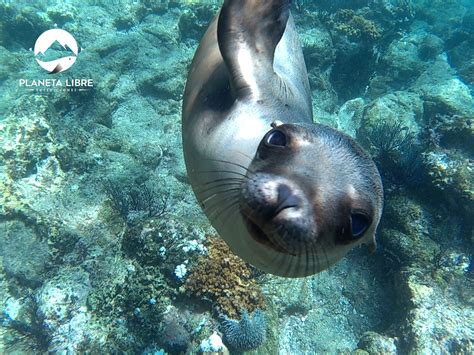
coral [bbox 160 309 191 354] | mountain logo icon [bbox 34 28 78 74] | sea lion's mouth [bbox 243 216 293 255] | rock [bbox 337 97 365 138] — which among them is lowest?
coral [bbox 160 309 191 354]

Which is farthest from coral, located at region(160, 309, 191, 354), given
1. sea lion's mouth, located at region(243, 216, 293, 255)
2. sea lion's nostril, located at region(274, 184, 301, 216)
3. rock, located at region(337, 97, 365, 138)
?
rock, located at region(337, 97, 365, 138)

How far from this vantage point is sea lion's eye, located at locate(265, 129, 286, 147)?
1.45 m

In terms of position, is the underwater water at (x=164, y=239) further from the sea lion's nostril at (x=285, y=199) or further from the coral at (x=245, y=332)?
the sea lion's nostril at (x=285, y=199)

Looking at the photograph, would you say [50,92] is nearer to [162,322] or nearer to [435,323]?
[162,322]

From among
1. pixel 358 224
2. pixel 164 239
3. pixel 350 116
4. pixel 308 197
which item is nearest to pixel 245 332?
pixel 164 239

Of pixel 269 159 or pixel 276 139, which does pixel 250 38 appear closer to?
pixel 276 139

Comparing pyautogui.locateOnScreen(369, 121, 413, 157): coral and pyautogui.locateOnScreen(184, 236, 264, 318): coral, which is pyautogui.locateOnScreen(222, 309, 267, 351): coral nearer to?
pyautogui.locateOnScreen(184, 236, 264, 318): coral

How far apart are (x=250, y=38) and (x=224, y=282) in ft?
8.89

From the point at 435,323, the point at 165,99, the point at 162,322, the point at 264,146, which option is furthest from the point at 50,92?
the point at 435,323

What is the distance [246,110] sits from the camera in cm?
208

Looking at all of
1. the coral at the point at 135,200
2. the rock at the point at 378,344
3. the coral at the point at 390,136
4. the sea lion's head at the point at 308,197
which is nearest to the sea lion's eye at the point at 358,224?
the sea lion's head at the point at 308,197

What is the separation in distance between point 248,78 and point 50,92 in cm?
590

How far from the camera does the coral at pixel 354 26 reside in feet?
29.8

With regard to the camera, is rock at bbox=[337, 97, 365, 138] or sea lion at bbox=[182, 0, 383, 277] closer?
sea lion at bbox=[182, 0, 383, 277]
